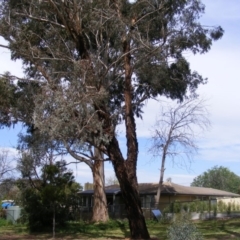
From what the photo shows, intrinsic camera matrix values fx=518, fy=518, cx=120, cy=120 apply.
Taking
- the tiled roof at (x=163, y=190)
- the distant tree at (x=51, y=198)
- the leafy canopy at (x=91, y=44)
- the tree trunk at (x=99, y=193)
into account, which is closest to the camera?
the leafy canopy at (x=91, y=44)

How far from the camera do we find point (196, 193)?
55656 mm

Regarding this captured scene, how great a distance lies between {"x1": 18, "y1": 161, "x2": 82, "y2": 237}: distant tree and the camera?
2942 cm

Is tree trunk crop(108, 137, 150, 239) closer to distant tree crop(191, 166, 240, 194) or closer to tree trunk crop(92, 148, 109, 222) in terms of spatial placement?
tree trunk crop(92, 148, 109, 222)

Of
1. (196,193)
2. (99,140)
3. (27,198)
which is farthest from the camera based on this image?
(196,193)

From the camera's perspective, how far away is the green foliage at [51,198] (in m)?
29.5

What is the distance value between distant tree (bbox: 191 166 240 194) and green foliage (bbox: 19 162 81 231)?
8540cm

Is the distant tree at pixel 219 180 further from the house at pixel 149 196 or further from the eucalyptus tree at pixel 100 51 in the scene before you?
the eucalyptus tree at pixel 100 51

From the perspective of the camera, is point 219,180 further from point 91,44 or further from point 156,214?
point 91,44

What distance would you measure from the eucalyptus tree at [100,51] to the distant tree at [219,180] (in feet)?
300

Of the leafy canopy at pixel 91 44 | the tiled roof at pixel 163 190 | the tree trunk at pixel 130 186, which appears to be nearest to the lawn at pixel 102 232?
the tree trunk at pixel 130 186

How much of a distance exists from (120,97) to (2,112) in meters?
6.26

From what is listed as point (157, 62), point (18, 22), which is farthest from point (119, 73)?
point (18, 22)

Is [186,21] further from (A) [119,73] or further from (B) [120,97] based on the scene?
(B) [120,97]

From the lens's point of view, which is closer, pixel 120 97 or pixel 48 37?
pixel 48 37
